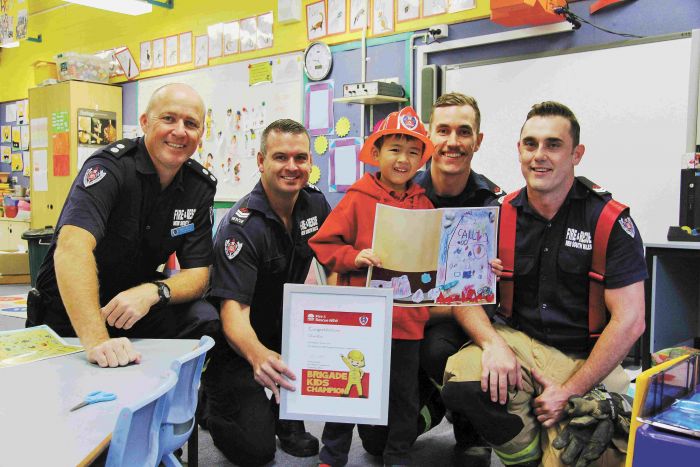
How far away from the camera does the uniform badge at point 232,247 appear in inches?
97.3

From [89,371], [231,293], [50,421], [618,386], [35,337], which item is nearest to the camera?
[50,421]

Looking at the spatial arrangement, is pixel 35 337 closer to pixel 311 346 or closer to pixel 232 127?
pixel 311 346

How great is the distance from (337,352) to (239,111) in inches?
172

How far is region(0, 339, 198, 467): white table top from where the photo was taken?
1.16 meters

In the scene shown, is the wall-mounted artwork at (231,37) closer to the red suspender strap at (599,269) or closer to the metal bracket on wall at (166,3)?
the metal bracket on wall at (166,3)

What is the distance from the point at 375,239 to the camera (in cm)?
215

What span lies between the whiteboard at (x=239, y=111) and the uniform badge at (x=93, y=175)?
11.0 feet

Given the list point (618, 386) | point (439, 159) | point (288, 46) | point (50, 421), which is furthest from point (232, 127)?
point (50, 421)

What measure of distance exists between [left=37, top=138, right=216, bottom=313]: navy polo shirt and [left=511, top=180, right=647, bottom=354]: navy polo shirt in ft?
3.90

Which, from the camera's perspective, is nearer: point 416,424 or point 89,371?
point 89,371

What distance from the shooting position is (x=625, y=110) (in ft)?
12.5

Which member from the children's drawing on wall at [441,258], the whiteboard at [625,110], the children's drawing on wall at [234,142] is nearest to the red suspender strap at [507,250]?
the children's drawing on wall at [441,258]

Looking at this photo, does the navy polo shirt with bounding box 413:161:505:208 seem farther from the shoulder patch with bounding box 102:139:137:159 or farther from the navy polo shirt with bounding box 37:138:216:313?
the shoulder patch with bounding box 102:139:137:159

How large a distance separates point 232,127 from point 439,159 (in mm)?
3925
